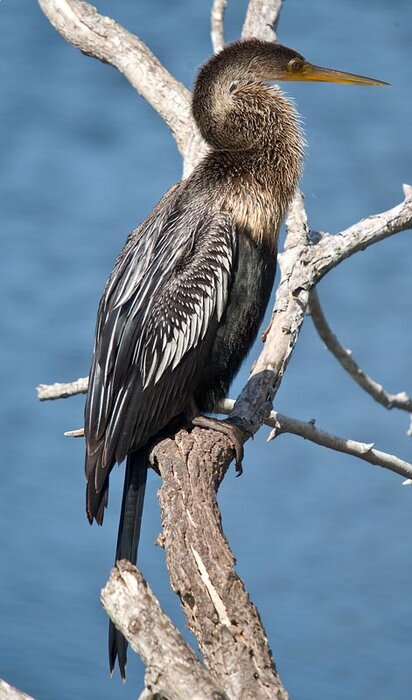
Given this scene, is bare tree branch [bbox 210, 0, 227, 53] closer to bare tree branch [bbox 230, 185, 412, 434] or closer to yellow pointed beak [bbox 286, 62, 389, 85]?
yellow pointed beak [bbox 286, 62, 389, 85]

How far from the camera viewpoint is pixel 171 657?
4.87 ft

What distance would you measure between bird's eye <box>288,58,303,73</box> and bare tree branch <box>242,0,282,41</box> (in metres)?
0.49

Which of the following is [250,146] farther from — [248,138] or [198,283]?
[198,283]

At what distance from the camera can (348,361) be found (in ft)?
11.6

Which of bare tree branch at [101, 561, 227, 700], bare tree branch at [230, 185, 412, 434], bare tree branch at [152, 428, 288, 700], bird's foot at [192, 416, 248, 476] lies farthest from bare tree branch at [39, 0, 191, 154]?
bare tree branch at [101, 561, 227, 700]

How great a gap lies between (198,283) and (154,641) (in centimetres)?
126

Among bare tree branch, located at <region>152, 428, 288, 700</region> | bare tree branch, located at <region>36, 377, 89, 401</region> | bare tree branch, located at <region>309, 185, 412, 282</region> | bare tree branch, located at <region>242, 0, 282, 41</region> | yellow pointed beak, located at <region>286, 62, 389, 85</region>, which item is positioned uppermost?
bare tree branch, located at <region>242, 0, 282, 41</region>

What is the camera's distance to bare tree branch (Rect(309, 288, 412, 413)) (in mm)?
3492

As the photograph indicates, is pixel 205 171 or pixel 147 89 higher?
pixel 147 89

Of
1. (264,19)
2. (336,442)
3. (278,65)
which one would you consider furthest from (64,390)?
(264,19)

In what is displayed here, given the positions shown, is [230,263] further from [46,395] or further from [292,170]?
[46,395]

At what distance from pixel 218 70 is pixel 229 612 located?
65.7 inches

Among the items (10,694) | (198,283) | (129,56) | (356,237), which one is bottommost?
(10,694)

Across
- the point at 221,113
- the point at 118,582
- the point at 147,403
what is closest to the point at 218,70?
the point at 221,113
